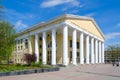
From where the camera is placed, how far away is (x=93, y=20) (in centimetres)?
5141

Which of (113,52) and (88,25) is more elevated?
(88,25)

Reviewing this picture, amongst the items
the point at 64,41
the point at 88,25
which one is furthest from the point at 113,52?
the point at 64,41

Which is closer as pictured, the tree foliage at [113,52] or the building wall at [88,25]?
the building wall at [88,25]

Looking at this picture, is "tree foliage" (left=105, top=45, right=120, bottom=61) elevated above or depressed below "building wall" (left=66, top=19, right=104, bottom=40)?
below

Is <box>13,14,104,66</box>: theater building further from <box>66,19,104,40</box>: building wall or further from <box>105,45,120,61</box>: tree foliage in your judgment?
<box>105,45,120,61</box>: tree foliage

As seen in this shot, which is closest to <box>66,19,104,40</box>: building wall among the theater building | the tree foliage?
the theater building

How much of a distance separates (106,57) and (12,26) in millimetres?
59693

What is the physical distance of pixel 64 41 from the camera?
122ft

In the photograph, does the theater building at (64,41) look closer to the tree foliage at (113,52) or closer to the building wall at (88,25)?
the building wall at (88,25)

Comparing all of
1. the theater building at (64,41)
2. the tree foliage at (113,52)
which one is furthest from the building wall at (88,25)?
the tree foliage at (113,52)

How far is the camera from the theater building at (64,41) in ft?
129

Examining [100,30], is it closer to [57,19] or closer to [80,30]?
[80,30]

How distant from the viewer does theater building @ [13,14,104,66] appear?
39.3 metres

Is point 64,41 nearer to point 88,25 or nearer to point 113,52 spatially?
point 88,25
